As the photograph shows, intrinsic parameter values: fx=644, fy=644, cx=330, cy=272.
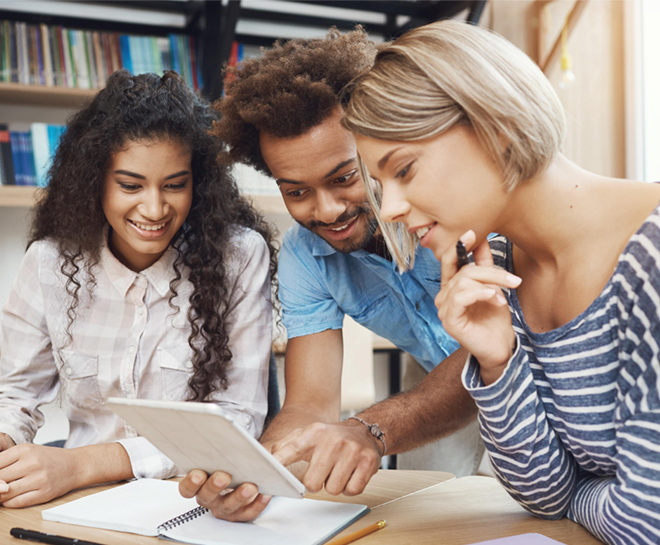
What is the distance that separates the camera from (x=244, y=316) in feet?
4.73

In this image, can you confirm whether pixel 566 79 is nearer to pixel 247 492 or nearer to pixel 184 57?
pixel 184 57

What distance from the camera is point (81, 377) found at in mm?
1423

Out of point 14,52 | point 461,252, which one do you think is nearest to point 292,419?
point 461,252

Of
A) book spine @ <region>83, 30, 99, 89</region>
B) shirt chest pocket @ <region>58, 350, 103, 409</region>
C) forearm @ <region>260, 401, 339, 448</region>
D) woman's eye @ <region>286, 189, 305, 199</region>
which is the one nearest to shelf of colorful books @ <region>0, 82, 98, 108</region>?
book spine @ <region>83, 30, 99, 89</region>

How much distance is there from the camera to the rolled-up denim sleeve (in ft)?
4.74

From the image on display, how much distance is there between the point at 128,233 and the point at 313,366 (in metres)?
0.50

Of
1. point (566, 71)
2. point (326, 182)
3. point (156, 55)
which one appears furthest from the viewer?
point (156, 55)

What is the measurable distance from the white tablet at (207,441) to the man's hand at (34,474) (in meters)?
0.28

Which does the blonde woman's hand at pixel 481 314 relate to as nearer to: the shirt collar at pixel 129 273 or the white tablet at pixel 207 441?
the white tablet at pixel 207 441

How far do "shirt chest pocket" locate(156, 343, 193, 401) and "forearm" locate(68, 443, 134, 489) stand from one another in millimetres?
337

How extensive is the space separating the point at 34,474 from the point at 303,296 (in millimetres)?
668

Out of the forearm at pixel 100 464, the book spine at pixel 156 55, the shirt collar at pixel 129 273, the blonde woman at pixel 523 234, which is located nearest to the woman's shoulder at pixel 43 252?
the shirt collar at pixel 129 273

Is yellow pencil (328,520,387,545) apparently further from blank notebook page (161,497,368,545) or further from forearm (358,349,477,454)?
forearm (358,349,477,454)

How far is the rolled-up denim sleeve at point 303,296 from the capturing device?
56.9 inches
